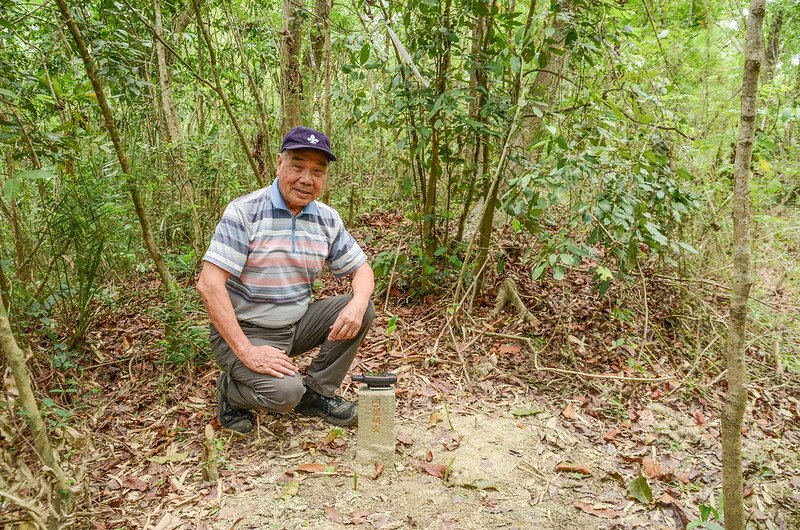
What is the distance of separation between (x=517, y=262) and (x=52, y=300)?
3.99 meters

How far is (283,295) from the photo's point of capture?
306cm

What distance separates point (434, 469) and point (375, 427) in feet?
1.33

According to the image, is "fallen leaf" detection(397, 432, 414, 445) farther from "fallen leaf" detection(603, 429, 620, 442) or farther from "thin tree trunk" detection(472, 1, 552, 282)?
"thin tree trunk" detection(472, 1, 552, 282)

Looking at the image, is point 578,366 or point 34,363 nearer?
point 34,363

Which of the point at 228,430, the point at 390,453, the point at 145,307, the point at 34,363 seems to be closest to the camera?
the point at 390,453

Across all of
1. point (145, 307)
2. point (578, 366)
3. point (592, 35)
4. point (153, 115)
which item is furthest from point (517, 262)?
point (153, 115)

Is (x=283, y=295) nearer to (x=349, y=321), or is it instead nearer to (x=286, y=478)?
(x=349, y=321)

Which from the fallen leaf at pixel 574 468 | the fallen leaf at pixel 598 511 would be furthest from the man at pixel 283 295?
the fallen leaf at pixel 598 511

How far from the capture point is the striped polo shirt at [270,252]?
2.84 m

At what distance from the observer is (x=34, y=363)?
332cm

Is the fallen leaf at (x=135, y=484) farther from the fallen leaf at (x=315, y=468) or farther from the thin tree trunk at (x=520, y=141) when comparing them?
the thin tree trunk at (x=520, y=141)

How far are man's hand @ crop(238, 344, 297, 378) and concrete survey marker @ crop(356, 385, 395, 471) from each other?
46 cm

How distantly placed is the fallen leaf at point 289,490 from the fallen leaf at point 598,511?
144cm

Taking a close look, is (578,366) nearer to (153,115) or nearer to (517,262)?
(517,262)
